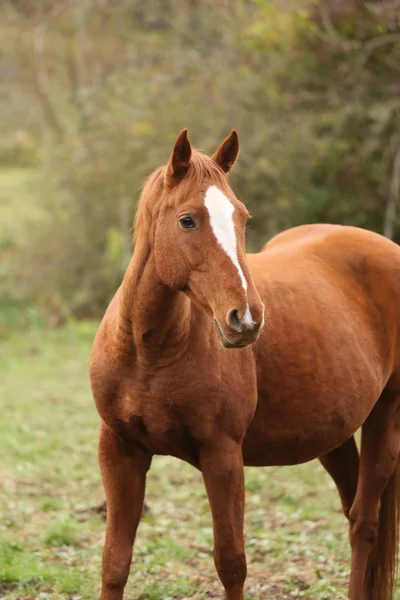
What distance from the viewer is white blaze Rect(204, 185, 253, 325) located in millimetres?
2820

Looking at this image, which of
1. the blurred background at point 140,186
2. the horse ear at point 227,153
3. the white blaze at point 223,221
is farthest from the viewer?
the blurred background at point 140,186

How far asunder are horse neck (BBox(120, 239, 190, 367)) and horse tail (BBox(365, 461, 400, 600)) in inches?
66.1

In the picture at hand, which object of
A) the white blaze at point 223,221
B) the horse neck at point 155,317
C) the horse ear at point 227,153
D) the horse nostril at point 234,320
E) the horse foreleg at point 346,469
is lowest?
the horse foreleg at point 346,469

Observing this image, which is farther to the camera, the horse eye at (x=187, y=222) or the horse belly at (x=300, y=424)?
the horse belly at (x=300, y=424)

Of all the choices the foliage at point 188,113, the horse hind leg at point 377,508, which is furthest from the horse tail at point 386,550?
the foliage at point 188,113

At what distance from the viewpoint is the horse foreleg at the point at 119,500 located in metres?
3.44

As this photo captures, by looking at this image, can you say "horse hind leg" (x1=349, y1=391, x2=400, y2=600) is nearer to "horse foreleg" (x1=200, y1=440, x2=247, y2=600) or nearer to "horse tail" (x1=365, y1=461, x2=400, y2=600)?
"horse tail" (x1=365, y1=461, x2=400, y2=600)

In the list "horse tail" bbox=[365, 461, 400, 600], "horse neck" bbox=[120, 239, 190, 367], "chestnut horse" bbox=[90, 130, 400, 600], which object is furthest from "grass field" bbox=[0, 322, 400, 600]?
"horse neck" bbox=[120, 239, 190, 367]

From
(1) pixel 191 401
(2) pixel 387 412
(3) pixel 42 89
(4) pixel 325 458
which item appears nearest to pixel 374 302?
(2) pixel 387 412

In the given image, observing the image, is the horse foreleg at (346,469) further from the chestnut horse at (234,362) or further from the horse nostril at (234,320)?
the horse nostril at (234,320)

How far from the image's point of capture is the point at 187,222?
291 centimetres

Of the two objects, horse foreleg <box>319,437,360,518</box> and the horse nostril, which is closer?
the horse nostril

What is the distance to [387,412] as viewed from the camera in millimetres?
4234

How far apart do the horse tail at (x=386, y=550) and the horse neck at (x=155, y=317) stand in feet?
5.51
